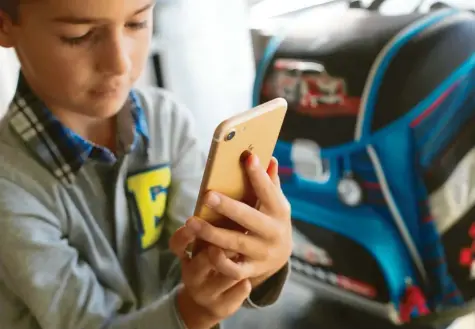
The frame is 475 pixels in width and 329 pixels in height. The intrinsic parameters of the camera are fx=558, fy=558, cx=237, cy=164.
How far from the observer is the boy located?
510 mm

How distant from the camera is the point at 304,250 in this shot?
102cm

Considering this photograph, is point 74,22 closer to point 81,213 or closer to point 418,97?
point 81,213

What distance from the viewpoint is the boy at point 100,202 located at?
510 millimetres

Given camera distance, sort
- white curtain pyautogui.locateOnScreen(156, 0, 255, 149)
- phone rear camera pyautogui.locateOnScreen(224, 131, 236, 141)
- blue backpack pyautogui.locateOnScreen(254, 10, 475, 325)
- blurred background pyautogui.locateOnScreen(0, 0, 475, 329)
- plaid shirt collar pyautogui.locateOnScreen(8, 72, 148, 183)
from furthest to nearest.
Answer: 1. white curtain pyautogui.locateOnScreen(156, 0, 255, 149)
2. blurred background pyautogui.locateOnScreen(0, 0, 475, 329)
3. blue backpack pyautogui.locateOnScreen(254, 10, 475, 325)
4. plaid shirt collar pyautogui.locateOnScreen(8, 72, 148, 183)
5. phone rear camera pyautogui.locateOnScreen(224, 131, 236, 141)

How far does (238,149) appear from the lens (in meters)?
0.50

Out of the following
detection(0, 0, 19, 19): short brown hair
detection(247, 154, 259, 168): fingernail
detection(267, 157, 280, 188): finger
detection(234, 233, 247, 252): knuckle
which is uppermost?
detection(0, 0, 19, 19): short brown hair

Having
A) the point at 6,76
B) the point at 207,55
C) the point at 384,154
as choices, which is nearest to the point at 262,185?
the point at 384,154

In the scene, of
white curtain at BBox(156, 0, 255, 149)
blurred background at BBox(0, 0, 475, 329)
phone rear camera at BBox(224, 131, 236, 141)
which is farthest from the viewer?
white curtain at BBox(156, 0, 255, 149)

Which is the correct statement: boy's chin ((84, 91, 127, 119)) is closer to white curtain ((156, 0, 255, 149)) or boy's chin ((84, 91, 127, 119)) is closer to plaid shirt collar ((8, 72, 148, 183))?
plaid shirt collar ((8, 72, 148, 183))

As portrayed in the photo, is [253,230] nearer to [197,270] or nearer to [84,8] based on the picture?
[197,270]

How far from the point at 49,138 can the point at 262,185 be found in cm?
23

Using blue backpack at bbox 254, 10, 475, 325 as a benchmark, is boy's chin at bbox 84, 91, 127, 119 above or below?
above

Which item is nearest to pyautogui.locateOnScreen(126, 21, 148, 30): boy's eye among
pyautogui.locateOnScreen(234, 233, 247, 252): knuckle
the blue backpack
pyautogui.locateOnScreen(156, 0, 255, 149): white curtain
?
pyautogui.locateOnScreen(234, 233, 247, 252): knuckle

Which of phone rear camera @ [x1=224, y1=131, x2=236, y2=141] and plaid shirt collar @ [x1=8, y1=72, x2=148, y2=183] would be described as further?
plaid shirt collar @ [x1=8, y1=72, x2=148, y2=183]
